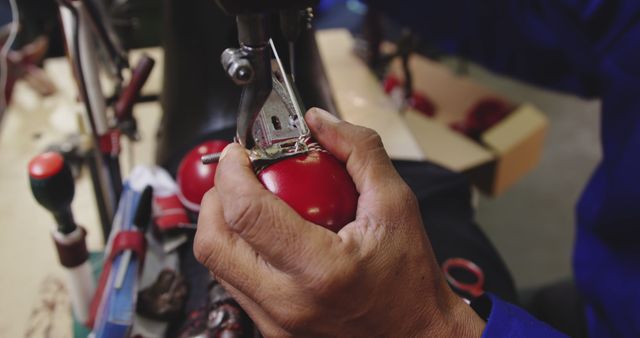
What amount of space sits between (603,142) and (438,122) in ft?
1.63

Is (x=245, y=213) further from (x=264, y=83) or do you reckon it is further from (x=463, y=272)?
(x=463, y=272)

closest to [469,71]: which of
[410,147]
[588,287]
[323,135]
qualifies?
[410,147]

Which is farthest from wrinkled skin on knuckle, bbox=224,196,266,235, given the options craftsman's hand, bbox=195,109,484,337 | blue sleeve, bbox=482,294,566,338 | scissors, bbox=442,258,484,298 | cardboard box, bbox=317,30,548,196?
cardboard box, bbox=317,30,548,196

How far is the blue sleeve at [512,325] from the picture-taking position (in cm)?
38

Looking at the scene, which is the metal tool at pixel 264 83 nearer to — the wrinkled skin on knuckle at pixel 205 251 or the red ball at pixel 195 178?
the wrinkled skin on knuckle at pixel 205 251

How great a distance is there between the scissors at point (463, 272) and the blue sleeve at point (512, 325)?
0.17 m

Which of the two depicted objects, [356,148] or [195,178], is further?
[195,178]

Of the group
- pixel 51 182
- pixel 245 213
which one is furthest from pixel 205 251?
pixel 51 182

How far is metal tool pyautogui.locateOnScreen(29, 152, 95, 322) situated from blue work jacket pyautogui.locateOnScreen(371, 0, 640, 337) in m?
0.38

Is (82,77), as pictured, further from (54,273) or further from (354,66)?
(354,66)

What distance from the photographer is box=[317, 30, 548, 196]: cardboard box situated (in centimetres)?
96

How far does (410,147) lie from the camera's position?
2.92 ft

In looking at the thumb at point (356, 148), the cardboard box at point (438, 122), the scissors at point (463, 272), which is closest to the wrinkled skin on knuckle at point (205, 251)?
the thumb at point (356, 148)

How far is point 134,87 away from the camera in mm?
631
